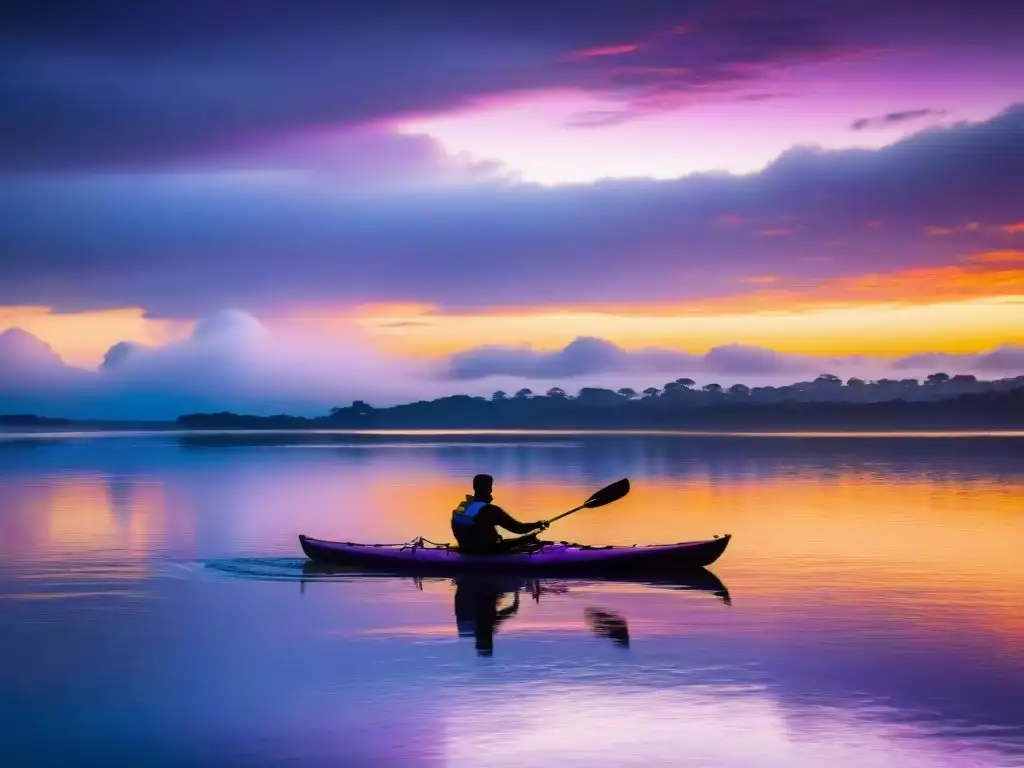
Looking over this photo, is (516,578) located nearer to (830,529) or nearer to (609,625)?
(609,625)

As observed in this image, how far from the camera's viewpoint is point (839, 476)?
45.2 metres

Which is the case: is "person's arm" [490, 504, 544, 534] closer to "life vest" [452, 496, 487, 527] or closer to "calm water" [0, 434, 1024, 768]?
"life vest" [452, 496, 487, 527]

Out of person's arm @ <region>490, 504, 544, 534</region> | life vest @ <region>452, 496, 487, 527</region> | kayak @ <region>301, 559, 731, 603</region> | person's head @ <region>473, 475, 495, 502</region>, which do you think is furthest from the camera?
life vest @ <region>452, 496, 487, 527</region>

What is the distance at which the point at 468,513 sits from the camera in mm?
19562

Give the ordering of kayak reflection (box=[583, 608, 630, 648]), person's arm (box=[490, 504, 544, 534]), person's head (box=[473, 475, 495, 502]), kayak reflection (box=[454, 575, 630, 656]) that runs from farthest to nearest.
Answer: person's arm (box=[490, 504, 544, 534]), person's head (box=[473, 475, 495, 502]), kayak reflection (box=[454, 575, 630, 656]), kayak reflection (box=[583, 608, 630, 648])

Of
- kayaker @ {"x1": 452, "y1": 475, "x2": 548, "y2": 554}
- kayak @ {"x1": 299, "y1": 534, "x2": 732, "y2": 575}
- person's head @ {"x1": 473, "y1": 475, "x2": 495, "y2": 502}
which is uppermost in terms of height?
person's head @ {"x1": 473, "y1": 475, "x2": 495, "y2": 502}

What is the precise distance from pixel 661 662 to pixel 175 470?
140ft

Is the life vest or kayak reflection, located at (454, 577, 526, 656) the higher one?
the life vest

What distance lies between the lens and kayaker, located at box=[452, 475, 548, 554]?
19.2m

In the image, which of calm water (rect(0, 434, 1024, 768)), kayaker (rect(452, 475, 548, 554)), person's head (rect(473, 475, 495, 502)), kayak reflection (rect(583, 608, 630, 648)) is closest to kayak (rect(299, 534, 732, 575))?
kayaker (rect(452, 475, 548, 554))

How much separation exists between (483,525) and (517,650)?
5.63 m

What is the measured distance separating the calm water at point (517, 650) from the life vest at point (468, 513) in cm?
117

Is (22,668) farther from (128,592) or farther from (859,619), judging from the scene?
(859,619)

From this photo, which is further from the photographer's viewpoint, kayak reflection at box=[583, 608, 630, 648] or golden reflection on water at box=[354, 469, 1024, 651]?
golden reflection on water at box=[354, 469, 1024, 651]
